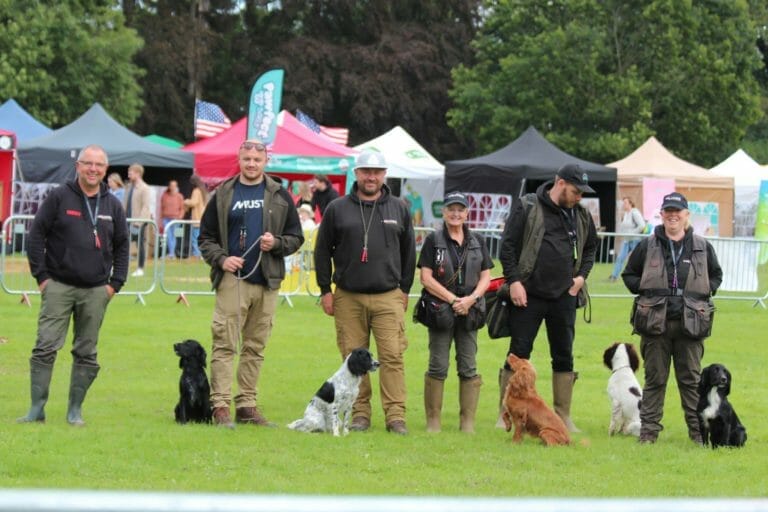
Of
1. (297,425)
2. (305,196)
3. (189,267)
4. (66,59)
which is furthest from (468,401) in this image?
(66,59)

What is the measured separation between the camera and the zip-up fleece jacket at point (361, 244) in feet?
28.7

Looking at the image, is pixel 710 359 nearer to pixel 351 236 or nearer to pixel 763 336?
pixel 763 336

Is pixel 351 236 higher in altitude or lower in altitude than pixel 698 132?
lower

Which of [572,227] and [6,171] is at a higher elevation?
[6,171]

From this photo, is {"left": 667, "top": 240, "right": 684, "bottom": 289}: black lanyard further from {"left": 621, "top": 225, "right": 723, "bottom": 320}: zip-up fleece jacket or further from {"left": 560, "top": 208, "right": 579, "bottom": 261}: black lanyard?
{"left": 560, "top": 208, "right": 579, "bottom": 261}: black lanyard

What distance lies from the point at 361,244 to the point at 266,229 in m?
0.67

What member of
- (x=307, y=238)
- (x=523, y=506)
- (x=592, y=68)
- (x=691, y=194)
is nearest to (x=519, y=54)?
(x=592, y=68)

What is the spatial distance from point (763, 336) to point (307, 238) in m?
6.09

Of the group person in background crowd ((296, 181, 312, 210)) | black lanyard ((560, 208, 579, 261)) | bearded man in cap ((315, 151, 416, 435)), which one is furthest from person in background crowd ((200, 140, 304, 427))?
person in background crowd ((296, 181, 312, 210))

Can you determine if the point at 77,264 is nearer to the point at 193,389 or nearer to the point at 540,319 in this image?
the point at 193,389

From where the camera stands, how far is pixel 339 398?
8594 mm

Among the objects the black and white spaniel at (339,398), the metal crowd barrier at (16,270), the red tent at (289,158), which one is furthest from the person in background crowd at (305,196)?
the black and white spaniel at (339,398)

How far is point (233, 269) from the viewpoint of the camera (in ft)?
28.2

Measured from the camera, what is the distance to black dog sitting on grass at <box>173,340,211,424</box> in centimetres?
877
